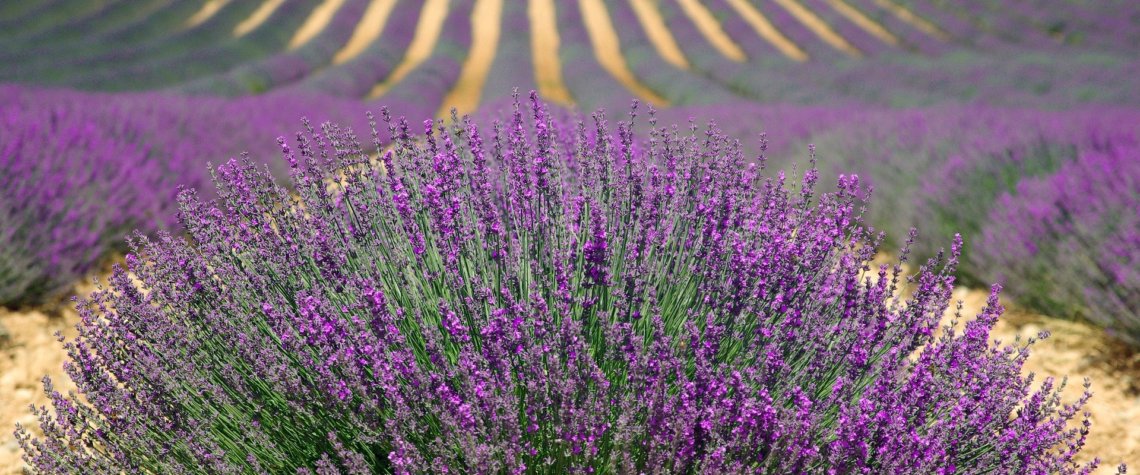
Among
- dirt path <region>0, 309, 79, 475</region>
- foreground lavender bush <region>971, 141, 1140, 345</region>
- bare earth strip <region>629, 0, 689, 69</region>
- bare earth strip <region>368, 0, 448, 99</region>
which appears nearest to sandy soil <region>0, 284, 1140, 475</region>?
dirt path <region>0, 309, 79, 475</region>

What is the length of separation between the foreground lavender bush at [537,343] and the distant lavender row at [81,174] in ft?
4.47

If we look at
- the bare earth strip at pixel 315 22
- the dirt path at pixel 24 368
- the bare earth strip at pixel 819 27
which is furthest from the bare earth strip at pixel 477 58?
the bare earth strip at pixel 819 27

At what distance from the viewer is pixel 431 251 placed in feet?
6.64

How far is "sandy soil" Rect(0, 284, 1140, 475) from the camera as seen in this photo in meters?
2.97

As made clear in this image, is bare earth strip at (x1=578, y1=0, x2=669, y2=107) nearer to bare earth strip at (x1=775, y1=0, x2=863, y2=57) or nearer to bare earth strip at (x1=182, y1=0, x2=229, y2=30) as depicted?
bare earth strip at (x1=775, y1=0, x2=863, y2=57)

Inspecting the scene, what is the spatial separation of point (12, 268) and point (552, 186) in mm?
3497

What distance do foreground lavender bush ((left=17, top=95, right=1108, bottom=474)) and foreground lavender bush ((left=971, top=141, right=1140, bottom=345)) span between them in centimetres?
218

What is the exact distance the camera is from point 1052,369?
138 inches

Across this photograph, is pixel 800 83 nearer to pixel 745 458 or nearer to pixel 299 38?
pixel 745 458

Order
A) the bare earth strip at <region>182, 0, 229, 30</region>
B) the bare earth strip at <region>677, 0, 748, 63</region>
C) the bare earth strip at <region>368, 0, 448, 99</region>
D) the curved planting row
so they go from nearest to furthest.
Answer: the curved planting row, the bare earth strip at <region>368, 0, 448, 99</region>, the bare earth strip at <region>677, 0, 748, 63</region>, the bare earth strip at <region>182, 0, 229, 30</region>

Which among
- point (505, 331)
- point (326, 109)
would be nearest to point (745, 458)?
point (505, 331)

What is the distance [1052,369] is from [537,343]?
2953 millimetres

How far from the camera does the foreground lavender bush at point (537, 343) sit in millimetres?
1606

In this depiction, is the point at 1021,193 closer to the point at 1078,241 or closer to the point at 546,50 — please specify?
the point at 1078,241
